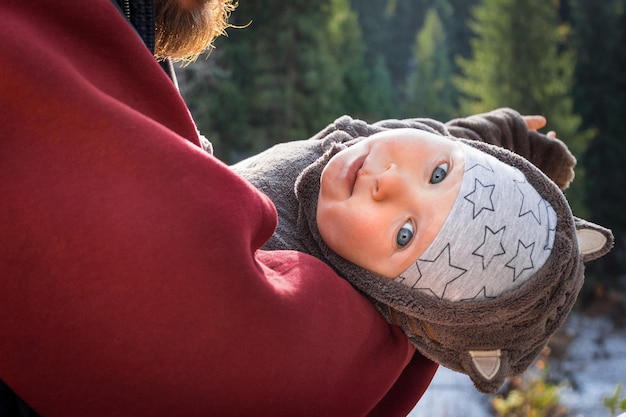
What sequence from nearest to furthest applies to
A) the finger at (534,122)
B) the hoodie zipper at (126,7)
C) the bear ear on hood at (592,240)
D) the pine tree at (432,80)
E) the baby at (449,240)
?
the hoodie zipper at (126,7), the baby at (449,240), the bear ear on hood at (592,240), the finger at (534,122), the pine tree at (432,80)

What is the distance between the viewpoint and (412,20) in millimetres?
27469

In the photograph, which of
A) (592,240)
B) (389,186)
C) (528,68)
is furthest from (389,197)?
(528,68)

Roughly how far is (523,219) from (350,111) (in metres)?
14.5

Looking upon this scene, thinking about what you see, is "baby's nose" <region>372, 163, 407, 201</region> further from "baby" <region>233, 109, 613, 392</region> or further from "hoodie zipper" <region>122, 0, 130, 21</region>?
"hoodie zipper" <region>122, 0, 130, 21</region>

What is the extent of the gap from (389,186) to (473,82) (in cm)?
1474

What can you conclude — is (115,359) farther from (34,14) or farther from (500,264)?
(500,264)

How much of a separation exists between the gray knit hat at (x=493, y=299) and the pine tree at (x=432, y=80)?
63.2ft

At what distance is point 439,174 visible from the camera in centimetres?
115

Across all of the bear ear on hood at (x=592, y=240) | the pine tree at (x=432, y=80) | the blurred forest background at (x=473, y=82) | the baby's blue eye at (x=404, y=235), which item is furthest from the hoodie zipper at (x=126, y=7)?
the pine tree at (x=432, y=80)

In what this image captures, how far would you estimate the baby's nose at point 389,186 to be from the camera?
3.63 feet

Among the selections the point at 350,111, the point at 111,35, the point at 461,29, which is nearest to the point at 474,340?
the point at 111,35

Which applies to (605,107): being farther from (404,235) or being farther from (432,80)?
(404,235)

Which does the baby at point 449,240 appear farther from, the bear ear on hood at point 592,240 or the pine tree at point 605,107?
the pine tree at point 605,107

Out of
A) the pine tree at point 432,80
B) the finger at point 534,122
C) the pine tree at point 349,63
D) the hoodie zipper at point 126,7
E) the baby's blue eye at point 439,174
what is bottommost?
the pine tree at point 432,80
